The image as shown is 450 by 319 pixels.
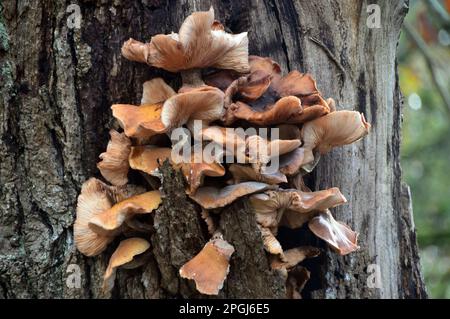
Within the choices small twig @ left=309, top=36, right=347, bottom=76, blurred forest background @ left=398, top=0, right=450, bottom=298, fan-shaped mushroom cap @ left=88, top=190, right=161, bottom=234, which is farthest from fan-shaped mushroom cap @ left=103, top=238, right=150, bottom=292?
blurred forest background @ left=398, top=0, right=450, bottom=298

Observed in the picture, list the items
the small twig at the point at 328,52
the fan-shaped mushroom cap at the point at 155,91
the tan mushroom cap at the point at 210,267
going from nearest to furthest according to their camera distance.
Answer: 1. the tan mushroom cap at the point at 210,267
2. the fan-shaped mushroom cap at the point at 155,91
3. the small twig at the point at 328,52

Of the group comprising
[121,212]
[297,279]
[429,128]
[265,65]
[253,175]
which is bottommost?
[297,279]

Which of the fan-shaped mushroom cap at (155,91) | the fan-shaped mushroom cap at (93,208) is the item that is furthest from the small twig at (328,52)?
the fan-shaped mushroom cap at (93,208)

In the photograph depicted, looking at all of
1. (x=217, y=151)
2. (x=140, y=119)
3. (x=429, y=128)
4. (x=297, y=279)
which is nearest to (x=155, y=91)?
(x=140, y=119)

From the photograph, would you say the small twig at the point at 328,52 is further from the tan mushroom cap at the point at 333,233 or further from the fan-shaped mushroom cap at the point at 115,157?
the fan-shaped mushroom cap at the point at 115,157

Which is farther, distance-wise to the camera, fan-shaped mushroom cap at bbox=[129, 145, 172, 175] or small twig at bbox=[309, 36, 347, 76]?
small twig at bbox=[309, 36, 347, 76]

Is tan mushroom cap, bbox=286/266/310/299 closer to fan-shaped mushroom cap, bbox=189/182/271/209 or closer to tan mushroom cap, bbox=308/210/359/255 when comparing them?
tan mushroom cap, bbox=308/210/359/255

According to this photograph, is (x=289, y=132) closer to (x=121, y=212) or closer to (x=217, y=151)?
(x=217, y=151)
